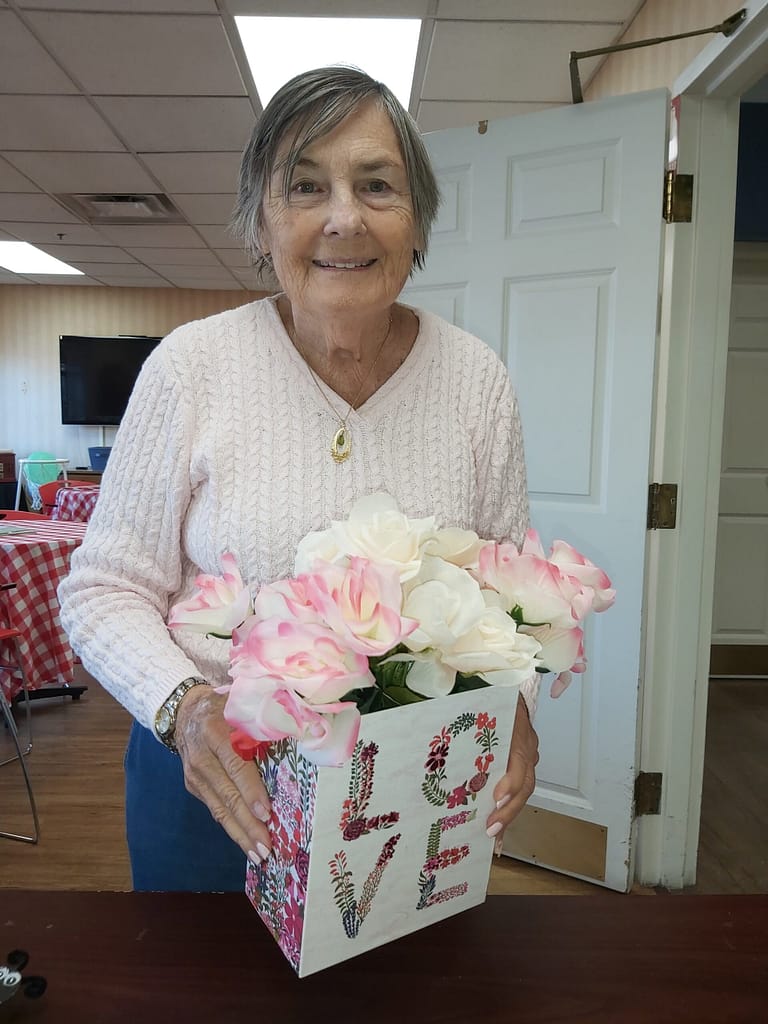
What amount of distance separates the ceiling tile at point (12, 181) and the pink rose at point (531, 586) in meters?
5.29

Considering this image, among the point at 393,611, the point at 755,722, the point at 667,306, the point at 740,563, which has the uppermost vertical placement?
the point at 667,306

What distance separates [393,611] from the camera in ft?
1.65

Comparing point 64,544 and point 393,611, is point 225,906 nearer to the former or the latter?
point 393,611

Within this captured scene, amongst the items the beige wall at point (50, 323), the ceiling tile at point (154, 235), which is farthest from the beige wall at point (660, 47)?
the beige wall at point (50, 323)

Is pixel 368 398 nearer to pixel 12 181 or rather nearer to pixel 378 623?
pixel 378 623

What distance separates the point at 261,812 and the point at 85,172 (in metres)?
5.21

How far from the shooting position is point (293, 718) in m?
0.49

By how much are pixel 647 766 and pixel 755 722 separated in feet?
6.03

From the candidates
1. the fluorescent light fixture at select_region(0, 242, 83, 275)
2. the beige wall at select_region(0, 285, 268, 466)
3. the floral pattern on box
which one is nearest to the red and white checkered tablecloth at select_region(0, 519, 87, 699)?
the floral pattern on box

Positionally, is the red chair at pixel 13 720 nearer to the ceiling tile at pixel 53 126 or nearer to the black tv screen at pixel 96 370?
the ceiling tile at pixel 53 126

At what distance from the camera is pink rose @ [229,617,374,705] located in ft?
1.59

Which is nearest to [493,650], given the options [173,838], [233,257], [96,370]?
[173,838]

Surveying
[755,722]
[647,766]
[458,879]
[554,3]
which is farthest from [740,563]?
[458,879]

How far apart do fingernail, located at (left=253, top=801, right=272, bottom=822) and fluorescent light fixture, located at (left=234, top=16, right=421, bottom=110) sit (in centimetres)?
296
